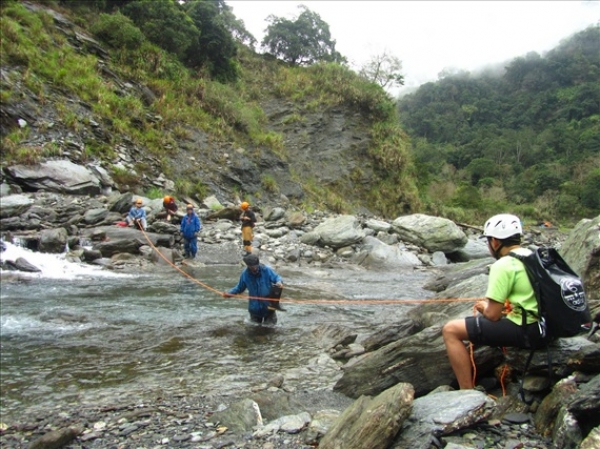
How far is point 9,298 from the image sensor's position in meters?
8.52

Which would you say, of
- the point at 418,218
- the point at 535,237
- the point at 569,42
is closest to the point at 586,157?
the point at 535,237

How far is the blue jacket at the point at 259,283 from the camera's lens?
7.37 meters

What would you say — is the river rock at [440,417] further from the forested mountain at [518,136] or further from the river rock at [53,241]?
the forested mountain at [518,136]

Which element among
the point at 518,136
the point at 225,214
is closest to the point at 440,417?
the point at 225,214

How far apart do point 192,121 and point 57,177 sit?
354 inches

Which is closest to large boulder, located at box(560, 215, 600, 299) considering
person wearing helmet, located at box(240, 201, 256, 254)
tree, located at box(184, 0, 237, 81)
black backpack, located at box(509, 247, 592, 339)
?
black backpack, located at box(509, 247, 592, 339)

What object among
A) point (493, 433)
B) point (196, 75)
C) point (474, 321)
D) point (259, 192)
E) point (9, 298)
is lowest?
point (9, 298)

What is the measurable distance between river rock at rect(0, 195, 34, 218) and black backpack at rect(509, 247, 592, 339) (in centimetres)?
1334

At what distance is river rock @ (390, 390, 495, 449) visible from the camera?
9.73 feet

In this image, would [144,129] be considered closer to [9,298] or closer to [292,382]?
[9,298]

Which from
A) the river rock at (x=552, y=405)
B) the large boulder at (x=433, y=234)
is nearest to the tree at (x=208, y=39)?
the large boulder at (x=433, y=234)

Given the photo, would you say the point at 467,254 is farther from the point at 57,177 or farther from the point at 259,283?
the point at 57,177

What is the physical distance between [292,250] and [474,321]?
11.4 meters

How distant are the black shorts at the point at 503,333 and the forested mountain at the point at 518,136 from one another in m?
29.6
